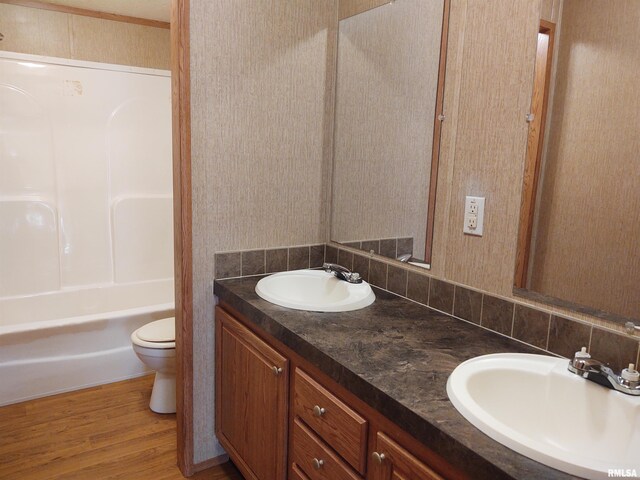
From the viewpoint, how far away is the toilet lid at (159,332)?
7.98ft

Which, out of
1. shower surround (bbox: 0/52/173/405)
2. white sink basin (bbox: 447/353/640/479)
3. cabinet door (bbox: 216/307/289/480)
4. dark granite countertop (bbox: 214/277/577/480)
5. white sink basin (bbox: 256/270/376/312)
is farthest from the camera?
shower surround (bbox: 0/52/173/405)

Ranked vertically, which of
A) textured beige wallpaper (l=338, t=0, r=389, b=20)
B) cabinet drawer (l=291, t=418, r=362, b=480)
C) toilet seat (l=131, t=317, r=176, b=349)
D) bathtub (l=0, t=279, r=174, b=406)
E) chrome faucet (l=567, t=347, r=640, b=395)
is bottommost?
bathtub (l=0, t=279, r=174, b=406)

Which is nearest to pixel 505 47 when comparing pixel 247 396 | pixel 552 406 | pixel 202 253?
pixel 552 406

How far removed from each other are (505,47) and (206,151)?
3.76 feet

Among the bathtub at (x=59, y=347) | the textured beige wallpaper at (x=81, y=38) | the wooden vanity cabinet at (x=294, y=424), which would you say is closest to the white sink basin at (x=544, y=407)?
the wooden vanity cabinet at (x=294, y=424)

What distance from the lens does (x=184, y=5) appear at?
1.75 metres

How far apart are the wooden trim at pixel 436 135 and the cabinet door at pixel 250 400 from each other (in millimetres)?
682

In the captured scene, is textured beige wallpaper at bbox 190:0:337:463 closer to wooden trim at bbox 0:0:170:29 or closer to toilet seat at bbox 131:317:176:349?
toilet seat at bbox 131:317:176:349

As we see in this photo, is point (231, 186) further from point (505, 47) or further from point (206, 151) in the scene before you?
point (505, 47)

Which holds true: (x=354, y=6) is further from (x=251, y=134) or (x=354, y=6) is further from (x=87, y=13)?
(x=87, y=13)

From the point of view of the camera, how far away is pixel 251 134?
1.97 m

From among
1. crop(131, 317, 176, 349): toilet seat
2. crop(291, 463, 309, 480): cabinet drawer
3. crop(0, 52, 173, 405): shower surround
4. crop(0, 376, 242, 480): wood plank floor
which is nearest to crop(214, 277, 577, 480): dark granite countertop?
crop(291, 463, 309, 480): cabinet drawer

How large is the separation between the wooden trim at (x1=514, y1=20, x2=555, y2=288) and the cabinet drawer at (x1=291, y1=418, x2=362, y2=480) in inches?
28.8

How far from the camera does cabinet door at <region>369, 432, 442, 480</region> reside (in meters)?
0.99
